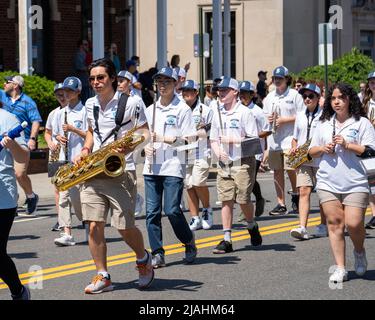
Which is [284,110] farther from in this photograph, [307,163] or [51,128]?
[51,128]

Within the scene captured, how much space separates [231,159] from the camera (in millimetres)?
12219

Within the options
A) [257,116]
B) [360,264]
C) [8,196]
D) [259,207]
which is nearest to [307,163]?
[257,116]

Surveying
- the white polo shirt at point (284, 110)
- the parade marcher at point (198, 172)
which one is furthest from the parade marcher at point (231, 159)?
the white polo shirt at point (284, 110)

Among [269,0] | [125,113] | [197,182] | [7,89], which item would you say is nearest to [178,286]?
[125,113]

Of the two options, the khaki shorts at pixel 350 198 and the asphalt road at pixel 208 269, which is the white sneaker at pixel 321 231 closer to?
the asphalt road at pixel 208 269

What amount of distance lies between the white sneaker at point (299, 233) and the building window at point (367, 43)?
32318 mm

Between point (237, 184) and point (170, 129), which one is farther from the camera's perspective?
point (237, 184)

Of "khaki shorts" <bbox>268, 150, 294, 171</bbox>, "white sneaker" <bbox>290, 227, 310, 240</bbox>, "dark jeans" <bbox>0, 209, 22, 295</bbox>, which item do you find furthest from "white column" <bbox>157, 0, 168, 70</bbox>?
"dark jeans" <bbox>0, 209, 22, 295</bbox>

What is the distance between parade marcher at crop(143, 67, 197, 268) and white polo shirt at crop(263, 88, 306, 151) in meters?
4.65

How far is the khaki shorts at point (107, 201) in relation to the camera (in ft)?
31.6

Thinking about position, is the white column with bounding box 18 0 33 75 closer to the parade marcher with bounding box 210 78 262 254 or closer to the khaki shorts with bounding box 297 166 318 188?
the khaki shorts with bounding box 297 166 318 188

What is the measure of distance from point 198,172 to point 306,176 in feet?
5.14

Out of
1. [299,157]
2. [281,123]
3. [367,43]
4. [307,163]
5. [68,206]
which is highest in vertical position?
[367,43]

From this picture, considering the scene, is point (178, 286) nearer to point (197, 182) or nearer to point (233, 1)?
point (197, 182)
